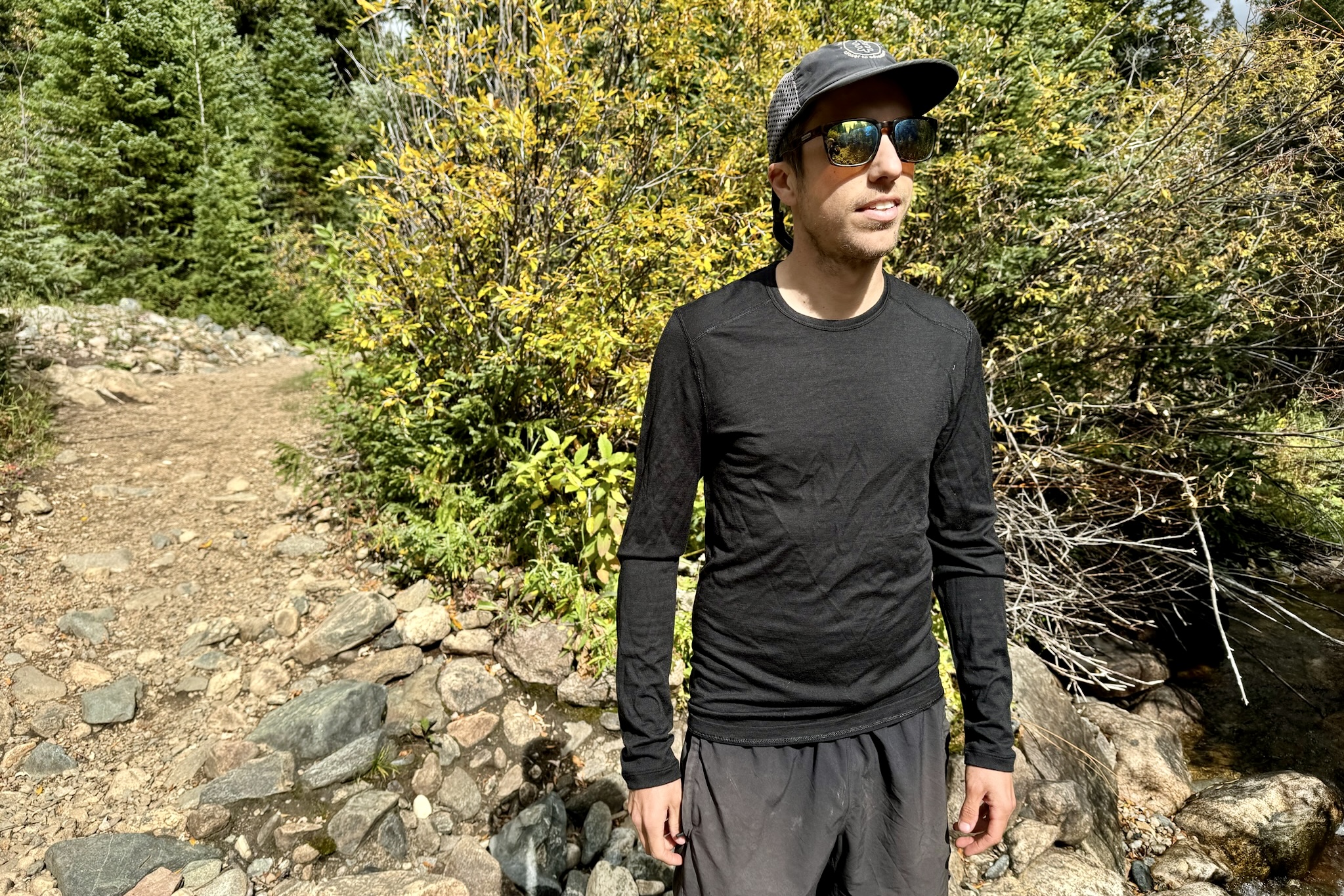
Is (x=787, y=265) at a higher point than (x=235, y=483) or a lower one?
higher

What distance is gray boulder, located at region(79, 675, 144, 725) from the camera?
3.57 m

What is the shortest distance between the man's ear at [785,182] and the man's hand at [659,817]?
1.19m

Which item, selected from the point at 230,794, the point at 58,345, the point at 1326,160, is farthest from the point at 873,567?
the point at 58,345

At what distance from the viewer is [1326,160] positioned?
4.81 m

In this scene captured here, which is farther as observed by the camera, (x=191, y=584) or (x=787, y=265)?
(x=191, y=584)

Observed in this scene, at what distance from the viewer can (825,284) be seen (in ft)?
5.14

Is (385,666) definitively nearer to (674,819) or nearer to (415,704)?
(415,704)

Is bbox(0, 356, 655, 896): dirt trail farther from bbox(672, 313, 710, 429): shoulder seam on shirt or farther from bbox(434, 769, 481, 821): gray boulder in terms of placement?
bbox(672, 313, 710, 429): shoulder seam on shirt

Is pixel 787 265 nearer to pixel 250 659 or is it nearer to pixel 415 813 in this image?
pixel 415 813

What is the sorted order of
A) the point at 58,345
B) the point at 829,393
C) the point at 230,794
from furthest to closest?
the point at 58,345, the point at 230,794, the point at 829,393

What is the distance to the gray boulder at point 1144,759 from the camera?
4.28 meters

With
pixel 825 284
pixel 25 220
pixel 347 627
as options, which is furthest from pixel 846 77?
pixel 25 220

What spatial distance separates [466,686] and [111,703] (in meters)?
1.62

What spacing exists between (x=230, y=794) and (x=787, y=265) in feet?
10.1
